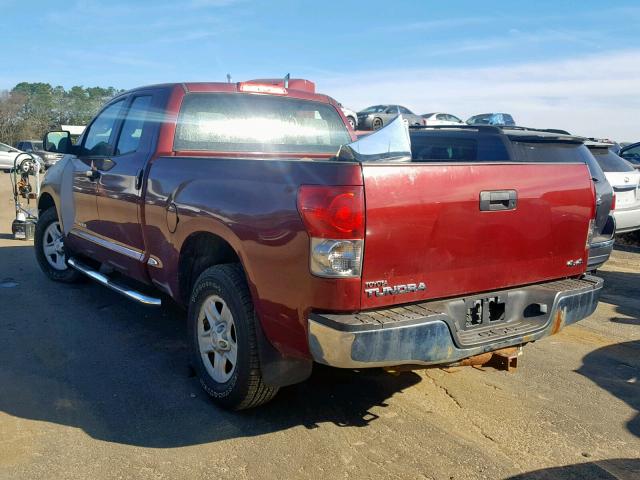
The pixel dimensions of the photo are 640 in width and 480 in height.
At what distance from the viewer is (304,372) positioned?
3445 mm

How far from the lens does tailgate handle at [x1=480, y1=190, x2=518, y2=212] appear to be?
3.26 m

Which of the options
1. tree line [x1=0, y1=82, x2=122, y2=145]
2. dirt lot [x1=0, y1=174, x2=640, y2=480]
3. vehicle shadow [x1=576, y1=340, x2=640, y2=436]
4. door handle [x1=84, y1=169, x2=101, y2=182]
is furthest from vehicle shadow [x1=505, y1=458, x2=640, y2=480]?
tree line [x1=0, y1=82, x2=122, y2=145]

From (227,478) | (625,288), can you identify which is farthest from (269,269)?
(625,288)

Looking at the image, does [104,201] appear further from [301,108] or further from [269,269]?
[269,269]

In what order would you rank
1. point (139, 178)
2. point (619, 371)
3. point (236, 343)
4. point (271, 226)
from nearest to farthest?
point (271, 226)
point (236, 343)
point (139, 178)
point (619, 371)

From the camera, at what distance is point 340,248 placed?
2.87m

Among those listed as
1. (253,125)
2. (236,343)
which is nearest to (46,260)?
(253,125)

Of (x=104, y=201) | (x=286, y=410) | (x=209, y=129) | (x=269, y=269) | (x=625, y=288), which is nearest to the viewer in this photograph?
(x=269, y=269)

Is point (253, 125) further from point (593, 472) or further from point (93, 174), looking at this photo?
point (593, 472)

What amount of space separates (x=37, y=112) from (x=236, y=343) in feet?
176

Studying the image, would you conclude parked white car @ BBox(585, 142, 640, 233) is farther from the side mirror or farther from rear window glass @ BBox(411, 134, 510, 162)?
the side mirror

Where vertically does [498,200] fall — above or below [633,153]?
below

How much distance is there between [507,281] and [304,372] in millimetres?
1287

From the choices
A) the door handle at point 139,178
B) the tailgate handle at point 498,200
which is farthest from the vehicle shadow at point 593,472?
the door handle at point 139,178
